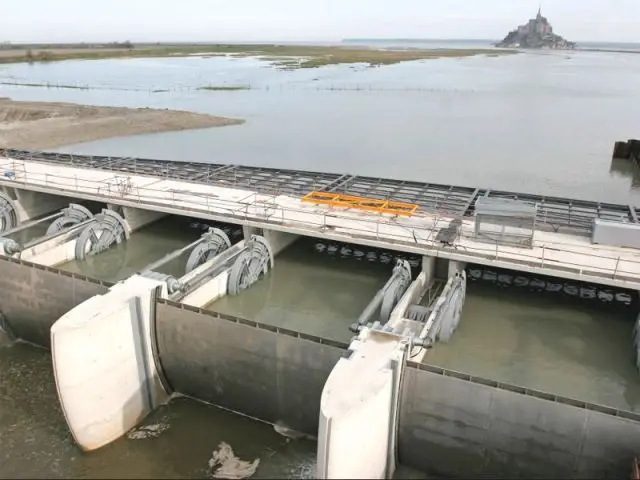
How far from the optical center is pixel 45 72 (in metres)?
116

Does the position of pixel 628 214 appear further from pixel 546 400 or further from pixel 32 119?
pixel 32 119

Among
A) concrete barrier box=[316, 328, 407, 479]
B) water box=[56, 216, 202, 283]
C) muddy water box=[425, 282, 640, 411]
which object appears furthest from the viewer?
water box=[56, 216, 202, 283]

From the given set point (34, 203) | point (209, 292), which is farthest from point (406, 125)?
point (209, 292)

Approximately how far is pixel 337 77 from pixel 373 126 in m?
53.1

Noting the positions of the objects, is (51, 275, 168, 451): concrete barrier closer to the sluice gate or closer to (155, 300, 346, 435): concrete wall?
the sluice gate

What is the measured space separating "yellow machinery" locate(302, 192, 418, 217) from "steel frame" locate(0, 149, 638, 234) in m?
1.07

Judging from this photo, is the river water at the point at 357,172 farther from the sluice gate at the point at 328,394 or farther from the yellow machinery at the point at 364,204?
the yellow machinery at the point at 364,204

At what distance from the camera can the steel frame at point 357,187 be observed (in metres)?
21.8

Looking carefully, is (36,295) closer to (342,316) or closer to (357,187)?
(342,316)

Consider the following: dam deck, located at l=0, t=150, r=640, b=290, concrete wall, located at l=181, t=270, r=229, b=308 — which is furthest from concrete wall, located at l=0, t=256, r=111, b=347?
dam deck, located at l=0, t=150, r=640, b=290

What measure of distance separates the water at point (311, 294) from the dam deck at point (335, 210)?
1875mm

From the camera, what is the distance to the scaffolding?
59.7 ft

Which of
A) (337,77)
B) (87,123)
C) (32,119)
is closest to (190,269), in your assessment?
(87,123)

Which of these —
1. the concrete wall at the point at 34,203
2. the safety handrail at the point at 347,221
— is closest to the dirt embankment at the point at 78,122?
the concrete wall at the point at 34,203
